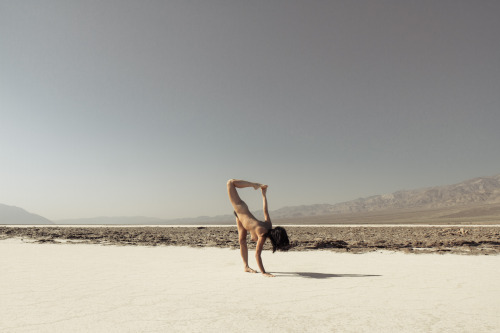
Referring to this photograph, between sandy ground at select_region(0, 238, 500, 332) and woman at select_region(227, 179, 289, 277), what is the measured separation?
0.69 m

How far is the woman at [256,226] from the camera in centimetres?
666

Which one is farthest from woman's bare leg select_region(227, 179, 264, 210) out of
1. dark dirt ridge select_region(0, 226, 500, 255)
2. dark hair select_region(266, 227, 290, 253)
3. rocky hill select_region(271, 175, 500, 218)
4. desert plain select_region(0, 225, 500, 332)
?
rocky hill select_region(271, 175, 500, 218)

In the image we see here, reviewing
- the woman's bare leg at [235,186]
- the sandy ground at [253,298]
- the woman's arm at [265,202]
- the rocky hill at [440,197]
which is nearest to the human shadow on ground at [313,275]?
the sandy ground at [253,298]

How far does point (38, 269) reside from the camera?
27.6ft

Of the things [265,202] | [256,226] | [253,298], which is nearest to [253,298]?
[253,298]

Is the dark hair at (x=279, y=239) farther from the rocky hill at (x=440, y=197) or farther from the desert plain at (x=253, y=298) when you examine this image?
the rocky hill at (x=440, y=197)

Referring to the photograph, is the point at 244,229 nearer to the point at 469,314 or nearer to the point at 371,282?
the point at 371,282

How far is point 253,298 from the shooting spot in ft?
17.0

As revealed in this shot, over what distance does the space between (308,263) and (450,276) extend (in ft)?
12.0

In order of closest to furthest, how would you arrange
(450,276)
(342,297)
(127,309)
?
(127,309) < (342,297) < (450,276)

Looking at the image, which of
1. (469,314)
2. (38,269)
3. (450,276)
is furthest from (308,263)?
(38,269)

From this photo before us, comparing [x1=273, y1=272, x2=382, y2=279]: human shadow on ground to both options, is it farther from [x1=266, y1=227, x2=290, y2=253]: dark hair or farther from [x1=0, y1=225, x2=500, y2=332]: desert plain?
[x1=266, y1=227, x2=290, y2=253]: dark hair

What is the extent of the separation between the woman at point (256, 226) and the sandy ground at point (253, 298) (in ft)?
2.26

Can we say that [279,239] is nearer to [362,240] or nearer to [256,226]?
[256,226]
